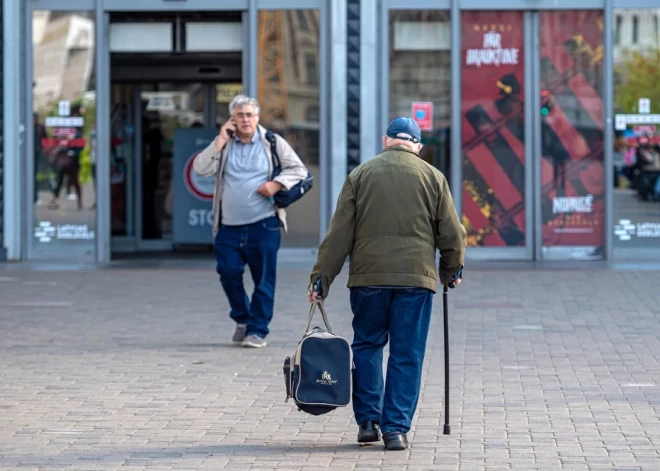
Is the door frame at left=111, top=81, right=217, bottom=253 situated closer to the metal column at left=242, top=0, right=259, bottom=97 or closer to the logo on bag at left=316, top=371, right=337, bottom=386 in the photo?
the metal column at left=242, top=0, right=259, bottom=97

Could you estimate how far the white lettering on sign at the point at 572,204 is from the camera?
51.1ft

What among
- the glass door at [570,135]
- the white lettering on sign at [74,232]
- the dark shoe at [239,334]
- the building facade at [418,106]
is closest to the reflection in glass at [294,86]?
the building facade at [418,106]

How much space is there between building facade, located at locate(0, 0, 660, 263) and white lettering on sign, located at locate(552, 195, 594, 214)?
0.02 meters

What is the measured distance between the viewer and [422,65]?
15.5 meters

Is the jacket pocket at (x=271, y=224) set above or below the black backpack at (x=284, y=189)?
below

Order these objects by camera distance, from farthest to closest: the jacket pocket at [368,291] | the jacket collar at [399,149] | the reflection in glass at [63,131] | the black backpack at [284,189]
→ the reflection in glass at [63,131], the black backpack at [284,189], the jacket collar at [399,149], the jacket pocket at [368,291]

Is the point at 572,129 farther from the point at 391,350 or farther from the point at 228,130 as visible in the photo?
the point at 391,350

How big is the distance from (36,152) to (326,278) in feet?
Result: 32.8

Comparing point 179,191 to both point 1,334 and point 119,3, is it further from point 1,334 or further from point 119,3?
point 1,334

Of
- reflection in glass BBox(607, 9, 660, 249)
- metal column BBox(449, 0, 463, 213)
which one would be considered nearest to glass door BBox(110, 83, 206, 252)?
metal column BBox(449, 0, 463, 213)

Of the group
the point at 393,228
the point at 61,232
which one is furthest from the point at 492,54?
the point at 393,228

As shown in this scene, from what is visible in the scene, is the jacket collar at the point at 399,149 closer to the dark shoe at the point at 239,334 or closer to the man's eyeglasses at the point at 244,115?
the man's eyeglasses at the point at 244,115

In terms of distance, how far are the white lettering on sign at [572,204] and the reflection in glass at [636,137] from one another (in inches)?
12.6

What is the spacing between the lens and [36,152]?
1560cm
